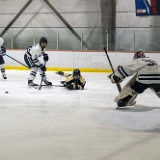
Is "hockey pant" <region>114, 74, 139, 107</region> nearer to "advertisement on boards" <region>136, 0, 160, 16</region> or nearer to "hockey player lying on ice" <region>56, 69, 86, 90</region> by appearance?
"hockey player lying on ice" <region>56, 69, 86, 90</region>

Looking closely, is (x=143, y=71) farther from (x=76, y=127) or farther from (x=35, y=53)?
(x=35, y=53)

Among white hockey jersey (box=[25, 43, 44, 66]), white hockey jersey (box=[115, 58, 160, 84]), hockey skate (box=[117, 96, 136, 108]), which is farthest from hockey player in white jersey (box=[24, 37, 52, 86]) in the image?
white hockey jersey (box=[115, 58, 160, 84])

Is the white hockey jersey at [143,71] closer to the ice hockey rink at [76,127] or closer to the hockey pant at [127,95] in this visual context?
the hockey pant at [127,95]

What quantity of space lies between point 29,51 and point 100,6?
601 centimetres

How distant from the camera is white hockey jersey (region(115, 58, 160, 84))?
227 inches

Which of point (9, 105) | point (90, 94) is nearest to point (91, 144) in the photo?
point (9, 105)

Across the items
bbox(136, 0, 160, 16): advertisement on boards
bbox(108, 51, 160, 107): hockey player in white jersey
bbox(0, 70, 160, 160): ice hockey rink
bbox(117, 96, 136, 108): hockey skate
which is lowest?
bbox(0, 70, 160, 160): ice hockey rink

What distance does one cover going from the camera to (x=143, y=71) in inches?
233

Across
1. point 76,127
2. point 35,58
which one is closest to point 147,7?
point 35,58

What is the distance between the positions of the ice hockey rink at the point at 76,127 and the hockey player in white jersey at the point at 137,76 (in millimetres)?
202

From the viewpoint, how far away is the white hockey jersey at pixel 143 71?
5.78 meters

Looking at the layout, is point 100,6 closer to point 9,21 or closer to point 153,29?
point 153,29

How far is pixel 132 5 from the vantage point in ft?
47.6

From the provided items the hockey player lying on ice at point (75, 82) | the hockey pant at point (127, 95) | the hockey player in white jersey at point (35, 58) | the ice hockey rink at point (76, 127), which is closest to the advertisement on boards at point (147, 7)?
the hockey player in white jersey at point (35, 58)
